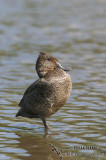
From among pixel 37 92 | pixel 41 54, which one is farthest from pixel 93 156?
pixel 41 54

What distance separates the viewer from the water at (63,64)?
7350mm

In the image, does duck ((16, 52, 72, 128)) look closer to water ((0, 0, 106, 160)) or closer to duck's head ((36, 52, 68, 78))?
duck's head ((36, 52, 68, 78))

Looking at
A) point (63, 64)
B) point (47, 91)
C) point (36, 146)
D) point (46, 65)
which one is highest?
point (46, 65)

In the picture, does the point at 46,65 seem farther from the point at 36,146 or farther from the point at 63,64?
the point at 63,64

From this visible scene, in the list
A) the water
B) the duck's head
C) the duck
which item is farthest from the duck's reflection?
the duck's head

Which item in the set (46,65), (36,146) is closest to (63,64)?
(46,65)

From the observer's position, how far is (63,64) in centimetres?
1329

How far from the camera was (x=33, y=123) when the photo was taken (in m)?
8.77

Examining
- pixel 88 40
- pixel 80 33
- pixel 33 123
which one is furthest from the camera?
pixel 80 33

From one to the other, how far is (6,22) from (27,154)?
13.4 m

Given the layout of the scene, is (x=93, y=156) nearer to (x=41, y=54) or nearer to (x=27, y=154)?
(x=27, y=154)

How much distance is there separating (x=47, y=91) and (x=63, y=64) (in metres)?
5.31

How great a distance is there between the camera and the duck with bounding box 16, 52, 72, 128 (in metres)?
8.03

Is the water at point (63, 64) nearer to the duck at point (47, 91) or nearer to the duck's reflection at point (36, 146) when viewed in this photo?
the duck's reflection at point (36, 146)
